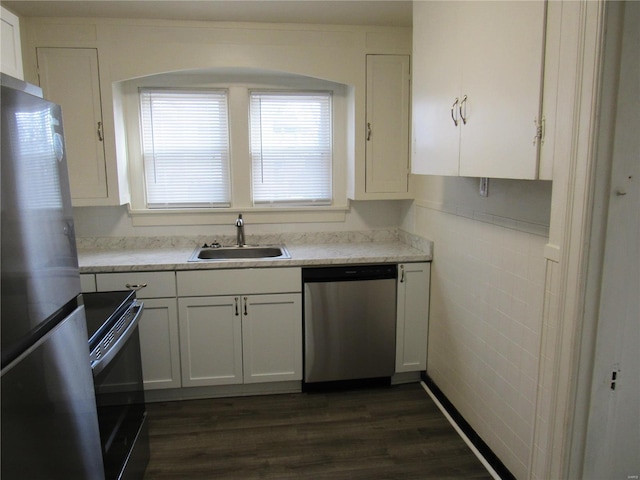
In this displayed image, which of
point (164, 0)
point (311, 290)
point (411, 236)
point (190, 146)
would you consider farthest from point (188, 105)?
point (411, 236)

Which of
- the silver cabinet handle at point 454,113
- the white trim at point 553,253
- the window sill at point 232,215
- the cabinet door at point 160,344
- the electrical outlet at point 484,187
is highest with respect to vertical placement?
the silver cabinet handle at point 454,113

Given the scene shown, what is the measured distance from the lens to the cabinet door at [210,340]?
279cm

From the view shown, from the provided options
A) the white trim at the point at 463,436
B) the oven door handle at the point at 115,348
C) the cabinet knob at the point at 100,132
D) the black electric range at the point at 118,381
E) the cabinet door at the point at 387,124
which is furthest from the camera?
the cabinet door at the point at 387,124

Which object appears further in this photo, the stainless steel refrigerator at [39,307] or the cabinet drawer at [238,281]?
the cabinet drawer at [238,281]

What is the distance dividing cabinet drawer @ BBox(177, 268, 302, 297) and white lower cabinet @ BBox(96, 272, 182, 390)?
0.32ft

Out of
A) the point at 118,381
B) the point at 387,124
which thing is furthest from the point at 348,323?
the point at 118,381

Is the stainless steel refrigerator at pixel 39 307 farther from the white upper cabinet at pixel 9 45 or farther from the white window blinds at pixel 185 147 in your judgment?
the white window blinds at pixel 185 147

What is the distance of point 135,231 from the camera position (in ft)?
10.7

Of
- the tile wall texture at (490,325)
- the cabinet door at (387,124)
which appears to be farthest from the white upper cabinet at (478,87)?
the cabinet door at (387,124)

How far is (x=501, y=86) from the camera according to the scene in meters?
1.61

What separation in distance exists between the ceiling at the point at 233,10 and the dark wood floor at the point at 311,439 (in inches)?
93.4

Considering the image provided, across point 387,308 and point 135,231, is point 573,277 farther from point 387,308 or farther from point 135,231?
point 135,231

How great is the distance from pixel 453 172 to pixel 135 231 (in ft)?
7.54

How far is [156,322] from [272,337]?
711 millimetres
